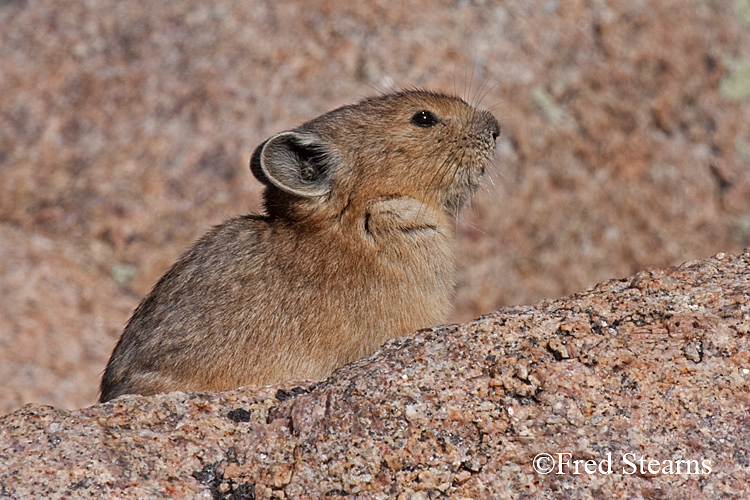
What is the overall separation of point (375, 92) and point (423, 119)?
14.4 ft

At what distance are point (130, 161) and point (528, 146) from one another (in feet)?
18.1

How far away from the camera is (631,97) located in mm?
12836

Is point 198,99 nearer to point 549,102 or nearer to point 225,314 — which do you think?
point 549,102

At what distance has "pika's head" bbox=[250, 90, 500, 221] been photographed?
7113 mm

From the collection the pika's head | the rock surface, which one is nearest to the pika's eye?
the pika's head

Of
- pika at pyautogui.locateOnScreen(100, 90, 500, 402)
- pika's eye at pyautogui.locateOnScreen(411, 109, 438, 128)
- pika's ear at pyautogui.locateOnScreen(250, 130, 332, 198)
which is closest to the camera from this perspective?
pika at pyautogui.locateOnScreen(100, 90, 500, 402)

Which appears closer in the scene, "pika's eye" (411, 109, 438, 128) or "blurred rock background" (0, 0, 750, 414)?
"pika's eye" (411, 109, 438, 128)

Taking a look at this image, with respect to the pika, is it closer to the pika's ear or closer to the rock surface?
the pika's ear

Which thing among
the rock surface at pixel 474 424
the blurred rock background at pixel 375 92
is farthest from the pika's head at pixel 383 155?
the blurred rock background at pixel 375 92

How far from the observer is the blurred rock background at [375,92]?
11.7 m

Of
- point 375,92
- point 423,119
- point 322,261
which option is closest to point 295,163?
point 322,261

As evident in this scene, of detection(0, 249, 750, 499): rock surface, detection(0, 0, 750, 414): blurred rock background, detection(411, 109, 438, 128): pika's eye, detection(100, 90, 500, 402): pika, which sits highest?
detection(0, 0, 750, 414): blurred rock background

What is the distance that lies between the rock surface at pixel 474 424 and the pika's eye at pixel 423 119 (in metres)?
2.99

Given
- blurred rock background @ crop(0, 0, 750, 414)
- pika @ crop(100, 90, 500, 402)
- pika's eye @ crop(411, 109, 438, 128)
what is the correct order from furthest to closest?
1. blurred rock background @ crop(0, 0, 750, 414)
2. pika's eye @ crop(411, 109, 438, 128)
3. pika @ crop(100, 90, 500, 402)
